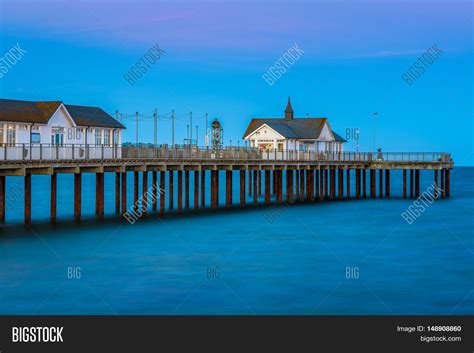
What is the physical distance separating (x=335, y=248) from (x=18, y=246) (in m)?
14.8

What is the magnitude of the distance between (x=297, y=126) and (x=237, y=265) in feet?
146

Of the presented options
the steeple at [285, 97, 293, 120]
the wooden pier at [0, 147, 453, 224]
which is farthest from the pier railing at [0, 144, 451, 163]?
the steeple at [285, 97, 293, 120]

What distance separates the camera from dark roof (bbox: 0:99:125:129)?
4416 centimetres

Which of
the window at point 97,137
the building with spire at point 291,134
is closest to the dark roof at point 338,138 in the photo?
the building with spire at point 291,134

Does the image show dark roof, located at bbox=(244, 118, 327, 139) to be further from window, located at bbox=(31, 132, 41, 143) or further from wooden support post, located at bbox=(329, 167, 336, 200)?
window, located at bbox=(31, 132, 41, 143)

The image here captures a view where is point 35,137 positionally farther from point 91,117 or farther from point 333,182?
point 333,182

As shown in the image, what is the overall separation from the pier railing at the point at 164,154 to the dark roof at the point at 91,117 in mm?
2086

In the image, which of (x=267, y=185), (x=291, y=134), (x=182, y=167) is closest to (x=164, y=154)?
(x=182, y=167)

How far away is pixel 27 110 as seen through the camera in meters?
45.9
